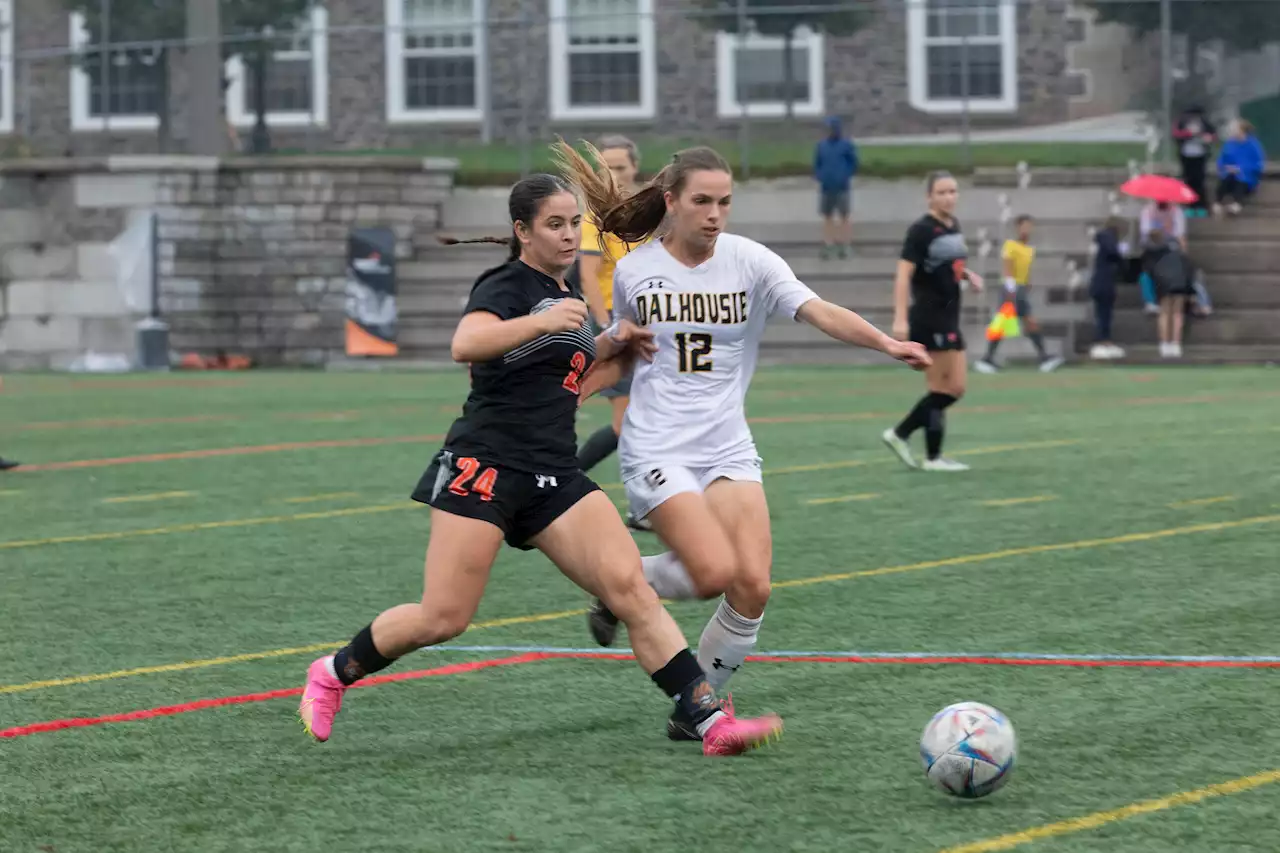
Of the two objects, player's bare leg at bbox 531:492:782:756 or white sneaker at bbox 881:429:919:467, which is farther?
white sneaker at bbox 881:429:919:467

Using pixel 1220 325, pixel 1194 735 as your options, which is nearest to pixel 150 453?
pixel 1194 735

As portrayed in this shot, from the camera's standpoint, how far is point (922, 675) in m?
7.38

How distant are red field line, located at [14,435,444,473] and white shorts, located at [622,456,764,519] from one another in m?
9.41

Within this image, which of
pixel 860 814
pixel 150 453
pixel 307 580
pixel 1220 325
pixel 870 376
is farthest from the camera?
pixel 1220 325

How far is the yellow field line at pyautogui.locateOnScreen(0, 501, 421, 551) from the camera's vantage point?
450 inches

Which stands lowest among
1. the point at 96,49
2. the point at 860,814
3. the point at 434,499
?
the point at 860,814

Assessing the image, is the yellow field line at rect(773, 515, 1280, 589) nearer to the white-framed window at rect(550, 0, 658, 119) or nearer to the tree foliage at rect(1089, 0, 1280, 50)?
the tree foliage at rect(1089, 0, 1280, 50)

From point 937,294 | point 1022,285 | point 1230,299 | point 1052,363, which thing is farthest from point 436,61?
point 937,294

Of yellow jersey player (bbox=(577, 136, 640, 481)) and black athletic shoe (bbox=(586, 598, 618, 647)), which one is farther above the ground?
yellow jersey player (bbox=(577, 136, 640, 481))

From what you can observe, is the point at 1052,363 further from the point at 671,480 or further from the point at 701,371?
the point at 671,480

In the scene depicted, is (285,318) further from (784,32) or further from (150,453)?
(150,453)

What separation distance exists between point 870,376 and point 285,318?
9991mm

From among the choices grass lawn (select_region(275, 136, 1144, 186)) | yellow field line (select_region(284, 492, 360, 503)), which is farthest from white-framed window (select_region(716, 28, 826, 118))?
yellow field line (select_region(284, 492, 360, 503))

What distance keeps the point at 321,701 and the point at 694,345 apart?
165 cm
